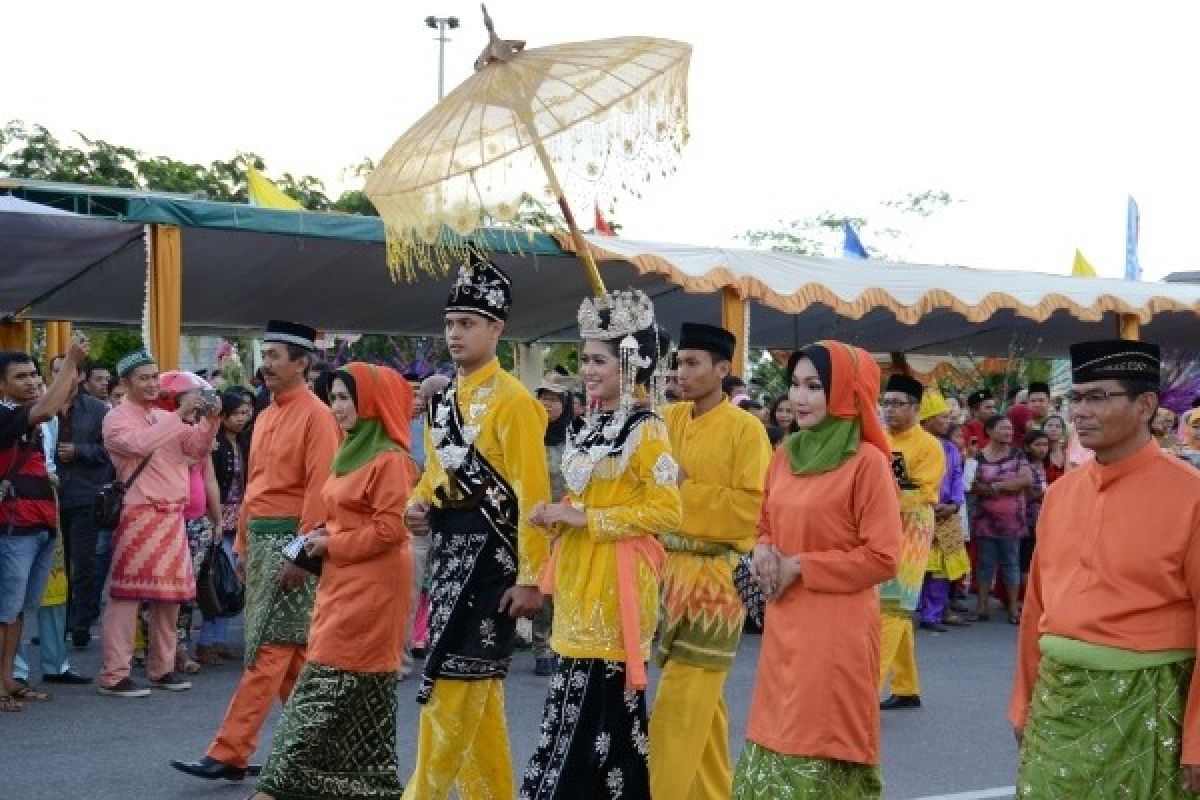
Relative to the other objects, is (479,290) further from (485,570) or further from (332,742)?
(332,742)

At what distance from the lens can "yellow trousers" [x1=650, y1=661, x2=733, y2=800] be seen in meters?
5.36

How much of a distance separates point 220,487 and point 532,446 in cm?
535

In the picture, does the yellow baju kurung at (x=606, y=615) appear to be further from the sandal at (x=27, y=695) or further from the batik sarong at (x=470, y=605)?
the sandal at (x=27, y=695)

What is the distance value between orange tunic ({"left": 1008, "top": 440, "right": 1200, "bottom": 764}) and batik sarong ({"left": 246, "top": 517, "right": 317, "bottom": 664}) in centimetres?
348

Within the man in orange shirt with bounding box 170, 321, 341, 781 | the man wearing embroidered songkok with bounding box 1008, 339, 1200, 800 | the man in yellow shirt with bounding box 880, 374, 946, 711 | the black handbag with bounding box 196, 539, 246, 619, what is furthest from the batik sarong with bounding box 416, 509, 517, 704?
the black handbag with bounding box 196, 539, 246, 619

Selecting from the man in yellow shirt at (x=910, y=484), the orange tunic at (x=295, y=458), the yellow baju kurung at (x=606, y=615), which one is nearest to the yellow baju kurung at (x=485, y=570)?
the yellow baju kurung at (x=606, y=615)

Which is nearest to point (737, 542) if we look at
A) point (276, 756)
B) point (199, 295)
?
point (276, 756)

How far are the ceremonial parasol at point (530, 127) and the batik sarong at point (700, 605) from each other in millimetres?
1419

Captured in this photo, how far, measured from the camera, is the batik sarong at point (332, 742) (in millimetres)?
5828

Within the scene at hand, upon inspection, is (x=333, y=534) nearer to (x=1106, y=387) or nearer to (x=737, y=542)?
(x=737, y=542)

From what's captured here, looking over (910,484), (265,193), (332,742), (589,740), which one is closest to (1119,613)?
(589,740)

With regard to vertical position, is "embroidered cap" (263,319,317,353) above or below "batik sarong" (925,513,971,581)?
above

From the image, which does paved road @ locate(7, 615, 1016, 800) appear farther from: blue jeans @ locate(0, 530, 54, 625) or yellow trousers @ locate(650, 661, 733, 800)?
yellow trousers @ locate(650, 661, 733, 800)

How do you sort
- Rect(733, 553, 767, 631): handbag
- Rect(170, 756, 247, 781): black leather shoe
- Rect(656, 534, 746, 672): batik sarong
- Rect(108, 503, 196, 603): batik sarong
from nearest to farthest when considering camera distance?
Rect(733, 553, 767, 631): handbag < Rect(656, 534, 746, 672): batik sarong < Rect(170, 756, 247, 781): black leather shoe < Rect(108, 503, 196, 603): batik sarong
